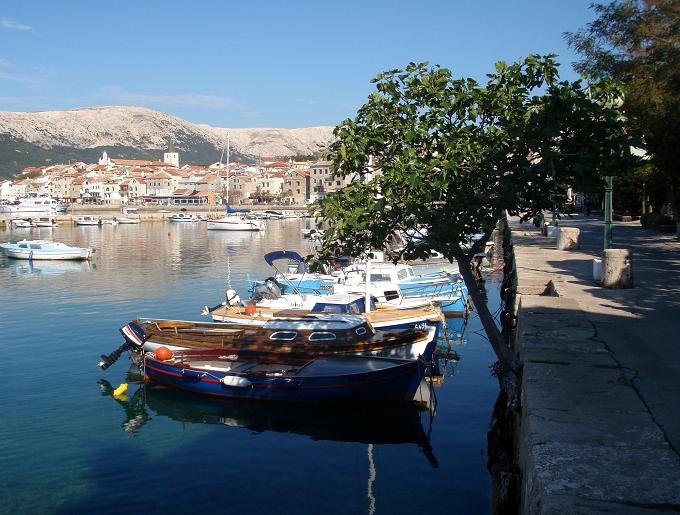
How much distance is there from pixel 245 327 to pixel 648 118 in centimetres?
1751

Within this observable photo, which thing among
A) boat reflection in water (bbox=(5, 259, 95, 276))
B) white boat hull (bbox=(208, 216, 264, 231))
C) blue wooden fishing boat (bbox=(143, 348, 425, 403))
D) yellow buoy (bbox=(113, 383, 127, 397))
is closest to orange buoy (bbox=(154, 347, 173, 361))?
blue wooden fishing boat (bbox=(143, 348, 425, 403))

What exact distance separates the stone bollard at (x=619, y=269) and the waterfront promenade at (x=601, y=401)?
11.9 inches

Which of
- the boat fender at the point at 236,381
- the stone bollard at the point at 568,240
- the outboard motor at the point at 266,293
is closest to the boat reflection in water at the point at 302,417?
the boat fender at the point at 236,381

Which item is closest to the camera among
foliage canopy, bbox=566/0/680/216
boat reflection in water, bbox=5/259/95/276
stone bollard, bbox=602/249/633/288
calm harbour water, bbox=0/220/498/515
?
calm harbour water, bbox=0/220/498/515

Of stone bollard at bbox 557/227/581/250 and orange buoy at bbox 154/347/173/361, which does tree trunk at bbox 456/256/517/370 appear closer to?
orange buoy at bbox 154/347/173/361

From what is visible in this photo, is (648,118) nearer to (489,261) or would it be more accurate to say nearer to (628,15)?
(628,15)

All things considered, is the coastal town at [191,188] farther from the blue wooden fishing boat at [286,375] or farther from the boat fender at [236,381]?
the boat fender at [236,381]

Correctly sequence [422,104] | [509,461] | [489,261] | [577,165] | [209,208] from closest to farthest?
[577,165]
[422,104]
[509,461]
[489,261]
[209,208]

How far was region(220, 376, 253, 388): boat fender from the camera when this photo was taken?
651 inches

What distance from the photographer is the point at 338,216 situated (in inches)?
417

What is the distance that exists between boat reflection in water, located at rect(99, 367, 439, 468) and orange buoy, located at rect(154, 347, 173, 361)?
1.01 m

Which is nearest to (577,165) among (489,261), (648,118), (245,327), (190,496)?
(190,496)

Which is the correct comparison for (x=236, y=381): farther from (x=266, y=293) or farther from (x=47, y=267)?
(x=47, y=267)

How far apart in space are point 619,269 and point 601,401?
9.80 meters
